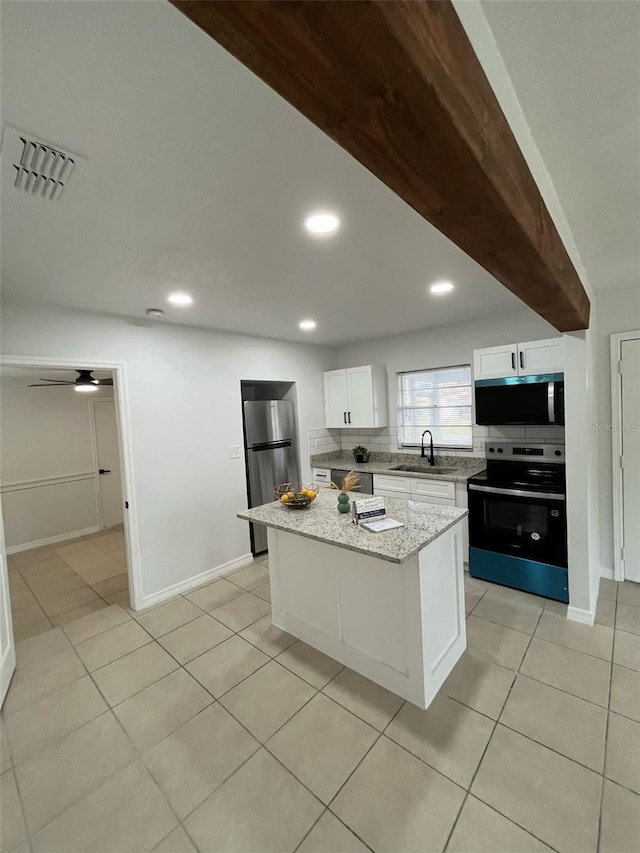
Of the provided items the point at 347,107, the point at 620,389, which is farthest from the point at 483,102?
the point at 620,389

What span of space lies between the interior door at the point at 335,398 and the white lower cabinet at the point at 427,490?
3.31 ft

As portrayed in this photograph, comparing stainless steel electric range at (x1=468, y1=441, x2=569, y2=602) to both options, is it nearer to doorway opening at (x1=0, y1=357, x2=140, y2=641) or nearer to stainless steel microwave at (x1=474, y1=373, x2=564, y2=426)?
stainless steel microwave at (x1=474, y1=373, x2=564, y2=426)

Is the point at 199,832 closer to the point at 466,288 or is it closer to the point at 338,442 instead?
the point at 466,288

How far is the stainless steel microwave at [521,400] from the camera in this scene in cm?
286

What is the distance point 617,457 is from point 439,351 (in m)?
1.90

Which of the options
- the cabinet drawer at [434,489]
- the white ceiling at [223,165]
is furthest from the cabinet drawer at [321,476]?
the white ceiling at [223,165]

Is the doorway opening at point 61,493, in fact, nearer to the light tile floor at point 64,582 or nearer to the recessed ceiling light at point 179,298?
the light tile floor at point 64,582

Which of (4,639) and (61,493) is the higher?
(61,493)

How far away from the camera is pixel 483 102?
2.45 feet

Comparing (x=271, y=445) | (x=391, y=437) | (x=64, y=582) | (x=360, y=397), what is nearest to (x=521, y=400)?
(x=391, y=437)

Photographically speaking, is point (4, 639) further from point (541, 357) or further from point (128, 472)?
point (541, 357)

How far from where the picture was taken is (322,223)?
159 centimetres

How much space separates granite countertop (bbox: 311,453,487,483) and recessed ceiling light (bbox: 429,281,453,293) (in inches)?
64.8

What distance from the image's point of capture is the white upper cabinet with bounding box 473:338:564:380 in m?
2.88
